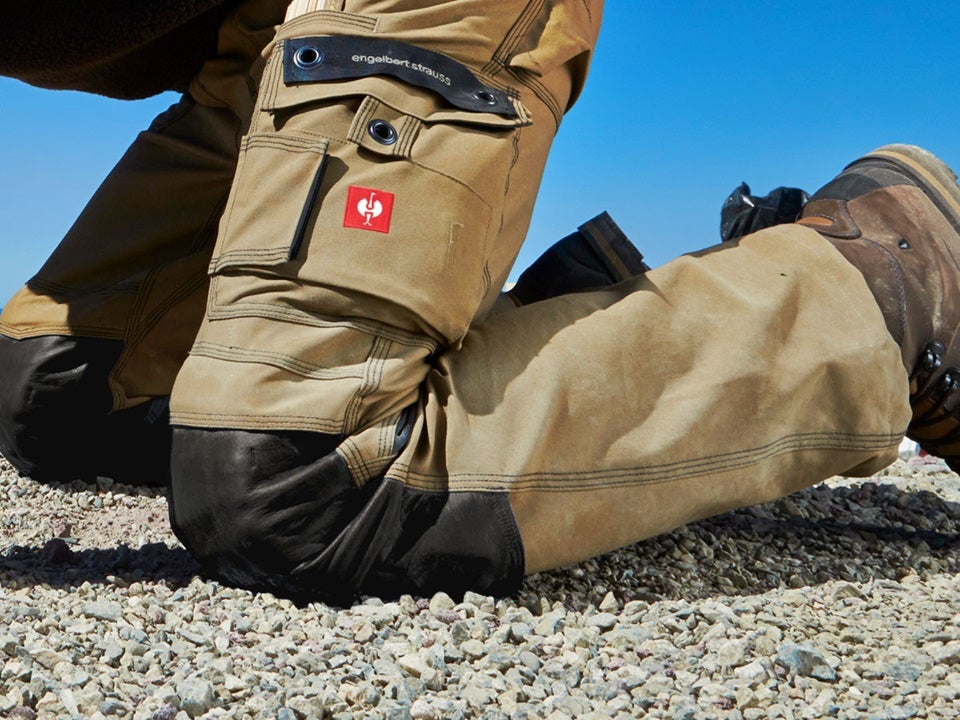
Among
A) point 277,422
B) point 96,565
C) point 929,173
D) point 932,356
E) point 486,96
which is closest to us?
point 277,422

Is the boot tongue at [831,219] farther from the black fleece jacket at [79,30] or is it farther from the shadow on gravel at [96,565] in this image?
the shadow on gravel at [96,565]

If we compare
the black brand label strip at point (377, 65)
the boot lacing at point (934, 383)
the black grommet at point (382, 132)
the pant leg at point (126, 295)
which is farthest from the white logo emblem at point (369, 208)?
the boot lacing at point (934, 383)

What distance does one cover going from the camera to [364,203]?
5.65 feet

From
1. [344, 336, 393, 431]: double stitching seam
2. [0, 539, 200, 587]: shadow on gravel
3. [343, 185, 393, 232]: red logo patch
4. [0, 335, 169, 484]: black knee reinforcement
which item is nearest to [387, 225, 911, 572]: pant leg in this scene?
[344, 336, 393, 431]: double stitching seam

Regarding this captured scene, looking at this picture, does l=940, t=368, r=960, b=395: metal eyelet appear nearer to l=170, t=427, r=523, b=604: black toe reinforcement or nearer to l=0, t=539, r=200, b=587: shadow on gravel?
l=170, t=427, r=523, b=604: black toe reinforcement

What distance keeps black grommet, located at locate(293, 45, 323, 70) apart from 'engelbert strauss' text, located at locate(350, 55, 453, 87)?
0.20 feet

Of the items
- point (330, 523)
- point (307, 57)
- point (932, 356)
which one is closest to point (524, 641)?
point (330, 523)

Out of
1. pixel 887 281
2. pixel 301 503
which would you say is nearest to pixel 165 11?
pixel 301 503

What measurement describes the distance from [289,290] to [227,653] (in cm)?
58

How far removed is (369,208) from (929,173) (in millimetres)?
1423

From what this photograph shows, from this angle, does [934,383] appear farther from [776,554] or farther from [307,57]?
[307,57]

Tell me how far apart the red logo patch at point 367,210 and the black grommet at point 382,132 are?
89 mm

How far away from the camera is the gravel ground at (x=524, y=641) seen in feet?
4.50

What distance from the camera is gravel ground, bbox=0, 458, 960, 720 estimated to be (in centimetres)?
137
